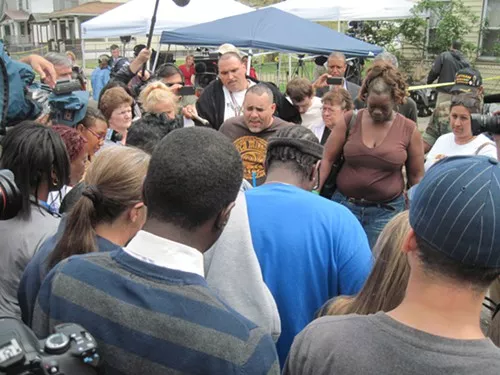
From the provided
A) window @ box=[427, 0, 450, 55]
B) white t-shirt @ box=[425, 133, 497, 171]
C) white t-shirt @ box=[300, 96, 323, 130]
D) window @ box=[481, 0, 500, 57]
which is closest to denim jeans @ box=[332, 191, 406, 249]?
white t-shirt @ box=[425, 133, 497, 171]

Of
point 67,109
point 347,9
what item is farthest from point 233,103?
point 347,9

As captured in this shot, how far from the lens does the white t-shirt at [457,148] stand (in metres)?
4.07

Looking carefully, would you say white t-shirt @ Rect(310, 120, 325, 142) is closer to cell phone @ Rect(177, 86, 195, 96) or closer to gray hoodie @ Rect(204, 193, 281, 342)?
cell phone @ Rect(177, 86, 195, 96)

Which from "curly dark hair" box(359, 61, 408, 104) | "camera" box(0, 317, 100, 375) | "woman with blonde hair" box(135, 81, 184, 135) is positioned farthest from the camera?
"curly dark hair" box(359, 61, 408, 104)

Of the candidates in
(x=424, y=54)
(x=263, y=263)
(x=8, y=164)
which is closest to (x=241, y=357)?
(x=263, y=263)

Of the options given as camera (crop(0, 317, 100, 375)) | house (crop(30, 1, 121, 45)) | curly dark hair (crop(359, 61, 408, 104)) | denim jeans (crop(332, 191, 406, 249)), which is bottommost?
denim jeans (crop(332, 191, 406, 249))

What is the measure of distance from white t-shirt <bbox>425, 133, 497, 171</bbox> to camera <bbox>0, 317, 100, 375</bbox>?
142 inches

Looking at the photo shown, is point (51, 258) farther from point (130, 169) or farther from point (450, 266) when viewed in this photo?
point (450, 266)

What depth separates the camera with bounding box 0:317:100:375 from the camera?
0.93 metres

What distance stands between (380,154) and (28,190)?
7.46ft

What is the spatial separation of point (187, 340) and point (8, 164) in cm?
165

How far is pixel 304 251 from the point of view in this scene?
6.80 ft

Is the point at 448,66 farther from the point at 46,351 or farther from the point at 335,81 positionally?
the point at 46,351

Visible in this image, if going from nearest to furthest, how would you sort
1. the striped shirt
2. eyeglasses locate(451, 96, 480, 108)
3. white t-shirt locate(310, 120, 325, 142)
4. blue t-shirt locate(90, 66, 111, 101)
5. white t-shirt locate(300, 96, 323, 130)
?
the striped shirt → eyeglasses locate(451, 96, 480, 108) → white t-shirt locate(310, 120, 325, 142) → white t-shirt locate(300, 96, 323, 130) → blue t-shirt locate(90, 66, 111, 101)
